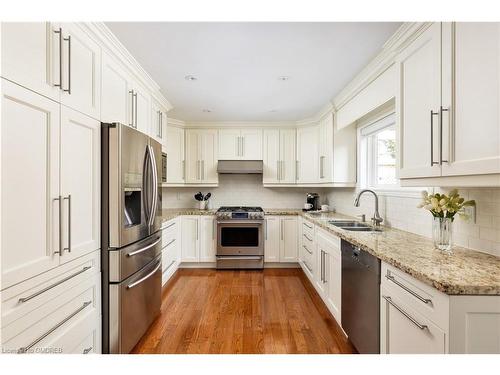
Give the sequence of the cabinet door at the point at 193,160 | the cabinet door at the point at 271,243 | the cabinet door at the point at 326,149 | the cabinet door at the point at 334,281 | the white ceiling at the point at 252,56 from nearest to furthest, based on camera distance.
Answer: the white ceiling at the point at 252,56, the cabinet door at the point at 334,281, the cabinet door at the point at 326,149, the cabinet door at the point at 271,243, the cabinet door at the point at 193,160

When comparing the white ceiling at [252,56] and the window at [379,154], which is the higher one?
the white ceiling at [252,56]

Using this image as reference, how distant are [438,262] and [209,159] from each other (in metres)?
3.43

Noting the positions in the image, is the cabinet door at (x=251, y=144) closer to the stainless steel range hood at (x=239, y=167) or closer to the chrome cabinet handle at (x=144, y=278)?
the stainless steel range hood at (x=239, y=167)

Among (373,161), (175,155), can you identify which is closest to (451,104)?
(373,161)

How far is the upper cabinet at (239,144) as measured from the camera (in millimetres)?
4164

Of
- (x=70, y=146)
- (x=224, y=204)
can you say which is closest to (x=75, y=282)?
(x=70, y=146)

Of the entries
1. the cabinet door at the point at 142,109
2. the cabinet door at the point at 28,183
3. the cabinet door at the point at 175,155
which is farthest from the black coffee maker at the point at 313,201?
the cabinet door at the point at 28,183

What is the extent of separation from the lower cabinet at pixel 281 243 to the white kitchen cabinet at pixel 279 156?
70 centimetres

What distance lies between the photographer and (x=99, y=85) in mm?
1642

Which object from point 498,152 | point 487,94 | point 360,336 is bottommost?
point 360,336

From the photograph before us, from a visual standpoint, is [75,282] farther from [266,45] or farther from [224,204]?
[224,204]

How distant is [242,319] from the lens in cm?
237

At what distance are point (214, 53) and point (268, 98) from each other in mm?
1164

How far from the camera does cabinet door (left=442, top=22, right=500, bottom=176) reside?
3.48 feet
